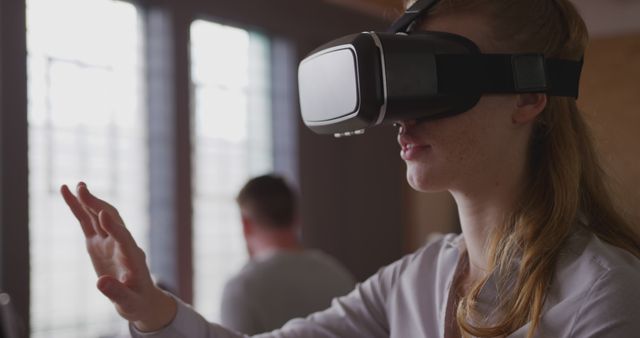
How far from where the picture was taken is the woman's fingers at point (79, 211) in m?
1.06

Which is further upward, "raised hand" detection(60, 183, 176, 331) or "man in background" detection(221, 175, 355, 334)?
"raised hand" detection(60, 183, 176, 331)

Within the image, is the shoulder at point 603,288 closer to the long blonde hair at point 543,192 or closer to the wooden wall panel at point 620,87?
the long blonde hair at point 543,192

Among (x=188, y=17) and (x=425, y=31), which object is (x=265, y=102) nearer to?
(x=188, y=17)

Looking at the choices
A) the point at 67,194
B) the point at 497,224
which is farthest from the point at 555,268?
the point at 67,194

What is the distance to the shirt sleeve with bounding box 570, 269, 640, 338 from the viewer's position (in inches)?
35.4

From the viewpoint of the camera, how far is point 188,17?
141 inches

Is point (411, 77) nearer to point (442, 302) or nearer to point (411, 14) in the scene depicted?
point (411, 14)

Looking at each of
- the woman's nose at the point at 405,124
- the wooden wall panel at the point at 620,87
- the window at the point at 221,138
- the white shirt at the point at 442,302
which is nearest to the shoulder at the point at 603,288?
the white shirt at the point at 442,302

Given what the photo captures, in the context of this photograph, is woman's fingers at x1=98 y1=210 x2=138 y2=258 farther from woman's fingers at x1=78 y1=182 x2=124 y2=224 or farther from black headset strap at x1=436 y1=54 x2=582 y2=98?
black headset strap at x1=436 y1=54 x2=582 y2=98

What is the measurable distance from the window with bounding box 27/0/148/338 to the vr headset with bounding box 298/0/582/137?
2.15m

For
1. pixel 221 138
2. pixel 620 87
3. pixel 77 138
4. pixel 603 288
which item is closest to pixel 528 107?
pixel 603 288

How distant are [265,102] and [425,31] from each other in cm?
315

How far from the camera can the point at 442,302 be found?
3.73 ft

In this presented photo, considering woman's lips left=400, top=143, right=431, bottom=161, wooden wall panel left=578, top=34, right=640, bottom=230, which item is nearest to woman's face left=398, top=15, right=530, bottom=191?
woman's lips left=400, top=143, right=431, bottom=161
